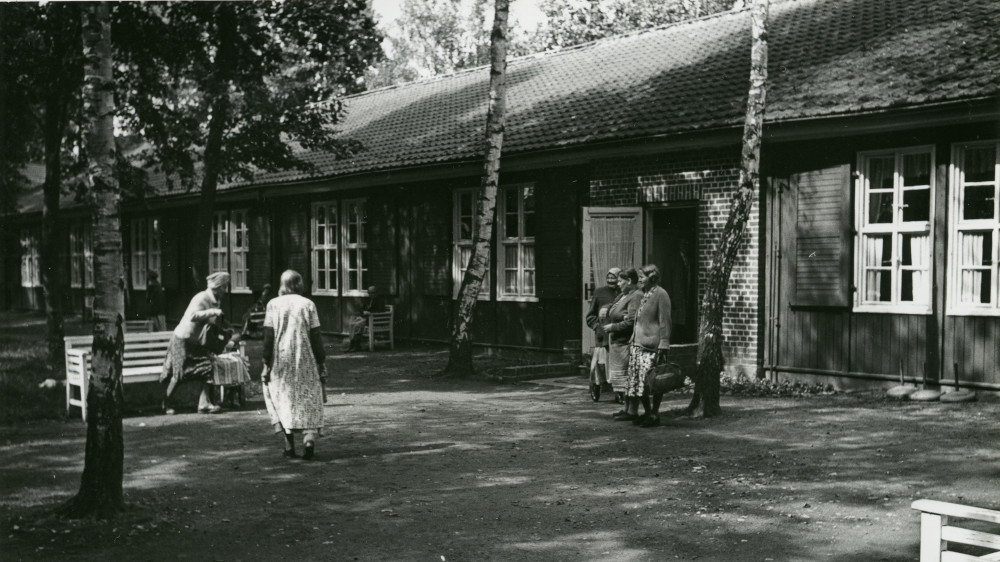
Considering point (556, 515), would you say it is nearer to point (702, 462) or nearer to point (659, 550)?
point (659, 550)

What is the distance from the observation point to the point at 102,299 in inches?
271

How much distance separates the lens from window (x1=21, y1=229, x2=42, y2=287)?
134 feet

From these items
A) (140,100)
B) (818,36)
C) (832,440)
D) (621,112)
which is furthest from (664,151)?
(140,100)

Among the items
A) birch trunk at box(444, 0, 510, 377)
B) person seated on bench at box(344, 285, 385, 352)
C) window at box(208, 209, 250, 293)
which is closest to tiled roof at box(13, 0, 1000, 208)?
birch trunk at box(444, 0, 510, 377)

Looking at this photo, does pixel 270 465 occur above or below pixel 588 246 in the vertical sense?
below

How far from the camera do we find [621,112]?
16.5 m

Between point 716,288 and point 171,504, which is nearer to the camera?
point 171,504

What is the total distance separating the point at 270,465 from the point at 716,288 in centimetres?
516

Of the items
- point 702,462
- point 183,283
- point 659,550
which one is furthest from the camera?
point 183,283

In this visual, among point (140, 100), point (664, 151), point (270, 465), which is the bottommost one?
point (270, 465)

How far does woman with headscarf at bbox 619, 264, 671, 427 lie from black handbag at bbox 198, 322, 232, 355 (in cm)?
488

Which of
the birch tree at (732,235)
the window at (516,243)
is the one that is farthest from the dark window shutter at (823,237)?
the window at (516,243)

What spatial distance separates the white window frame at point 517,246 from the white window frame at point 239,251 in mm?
10814

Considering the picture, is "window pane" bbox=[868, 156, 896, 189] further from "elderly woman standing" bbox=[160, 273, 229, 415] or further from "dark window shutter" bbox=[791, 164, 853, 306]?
"elderly woman standing" bbox=[160, 273, 229, 415]
